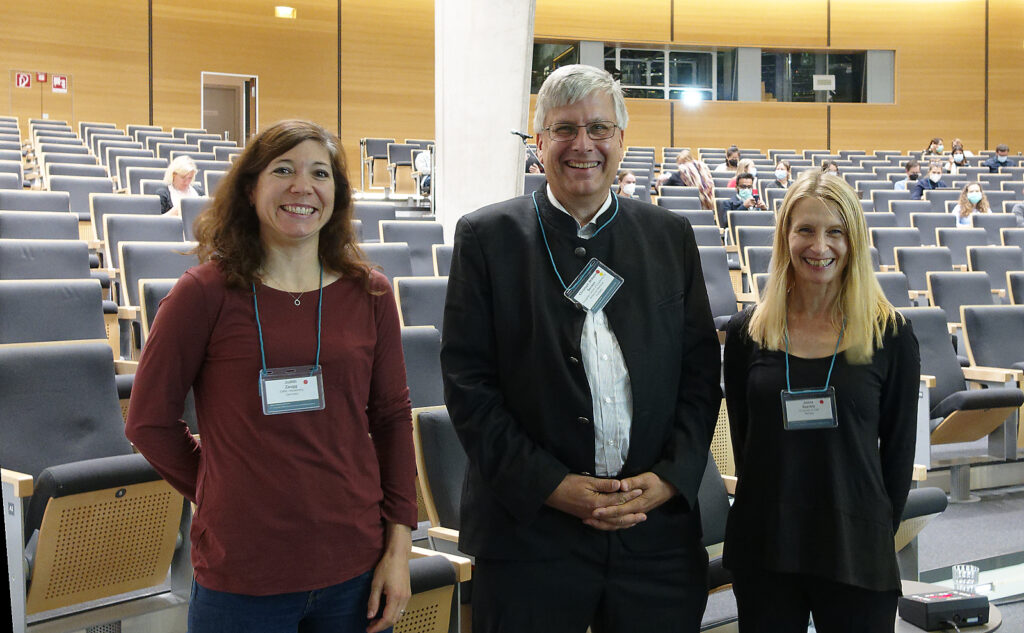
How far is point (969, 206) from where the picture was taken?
24.5ft

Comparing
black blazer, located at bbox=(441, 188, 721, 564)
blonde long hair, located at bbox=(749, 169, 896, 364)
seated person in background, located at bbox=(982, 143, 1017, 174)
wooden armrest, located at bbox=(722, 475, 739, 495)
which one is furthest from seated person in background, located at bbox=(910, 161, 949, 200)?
black blazer, located at bbox=(441, 188, 721, 564)

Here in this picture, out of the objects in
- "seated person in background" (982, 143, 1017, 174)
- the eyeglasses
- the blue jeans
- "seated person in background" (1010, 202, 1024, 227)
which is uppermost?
"seated person in background" (982, 143, 1017, 174)

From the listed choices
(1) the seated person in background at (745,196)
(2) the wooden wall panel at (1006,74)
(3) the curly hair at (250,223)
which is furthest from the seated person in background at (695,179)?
(2) the wooden wall panel at (1006,74)

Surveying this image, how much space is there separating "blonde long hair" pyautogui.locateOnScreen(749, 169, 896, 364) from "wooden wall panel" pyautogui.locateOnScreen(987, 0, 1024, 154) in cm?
1643

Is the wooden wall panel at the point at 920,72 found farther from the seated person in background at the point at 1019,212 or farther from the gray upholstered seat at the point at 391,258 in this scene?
the gray upholstered seat at the point at 391,258

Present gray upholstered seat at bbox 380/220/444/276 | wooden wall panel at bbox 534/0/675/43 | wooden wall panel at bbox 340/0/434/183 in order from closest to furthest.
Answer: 1. gray upholstered seat at bbox 380/220/444/276
2. wooden wall panel at bbox 340/0/434/183
3. wooden wall panel at bbox 534/0/675/43

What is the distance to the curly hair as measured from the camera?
1.27 meters

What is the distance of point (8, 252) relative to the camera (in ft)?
12.1

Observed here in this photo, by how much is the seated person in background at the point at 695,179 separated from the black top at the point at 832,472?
6.52 meters

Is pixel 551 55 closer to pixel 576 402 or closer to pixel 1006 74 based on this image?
pixel 1006 74

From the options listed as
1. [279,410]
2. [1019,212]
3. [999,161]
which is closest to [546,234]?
[279,410]

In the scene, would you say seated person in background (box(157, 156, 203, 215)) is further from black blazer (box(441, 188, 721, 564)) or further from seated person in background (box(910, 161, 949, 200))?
seated person in background (box(910, 161, 949, 200))

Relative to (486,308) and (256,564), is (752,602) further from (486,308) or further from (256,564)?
(256,564)

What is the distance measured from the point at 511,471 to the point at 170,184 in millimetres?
5110
